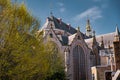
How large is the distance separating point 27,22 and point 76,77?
109 feet

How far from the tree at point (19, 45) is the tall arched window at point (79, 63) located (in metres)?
31.1

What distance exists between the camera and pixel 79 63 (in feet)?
152

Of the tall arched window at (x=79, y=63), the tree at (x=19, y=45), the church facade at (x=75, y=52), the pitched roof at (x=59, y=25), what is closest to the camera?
the tree at (x=19, y=45)

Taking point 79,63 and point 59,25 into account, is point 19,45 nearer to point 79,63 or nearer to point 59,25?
point 79,63

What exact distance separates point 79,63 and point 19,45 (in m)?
34.9

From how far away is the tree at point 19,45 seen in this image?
40.6ft

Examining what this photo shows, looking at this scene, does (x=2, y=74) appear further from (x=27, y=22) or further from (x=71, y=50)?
(x=71, y=50)

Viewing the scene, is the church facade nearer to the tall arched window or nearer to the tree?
the tall arched window

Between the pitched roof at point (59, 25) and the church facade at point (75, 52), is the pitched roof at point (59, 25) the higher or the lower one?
the higher one

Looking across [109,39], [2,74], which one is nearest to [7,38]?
[2,74]

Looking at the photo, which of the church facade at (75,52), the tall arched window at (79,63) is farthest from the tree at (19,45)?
the tall arched window at (79,63)

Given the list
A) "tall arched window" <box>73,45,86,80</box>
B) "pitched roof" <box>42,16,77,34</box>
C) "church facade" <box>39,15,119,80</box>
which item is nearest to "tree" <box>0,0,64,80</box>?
"church facade" <box>39,15,119,80</box>

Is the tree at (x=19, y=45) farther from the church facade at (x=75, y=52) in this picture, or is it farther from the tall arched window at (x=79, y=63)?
the tall arched window at (x=79, y=63)

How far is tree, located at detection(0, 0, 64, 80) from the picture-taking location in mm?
12384
